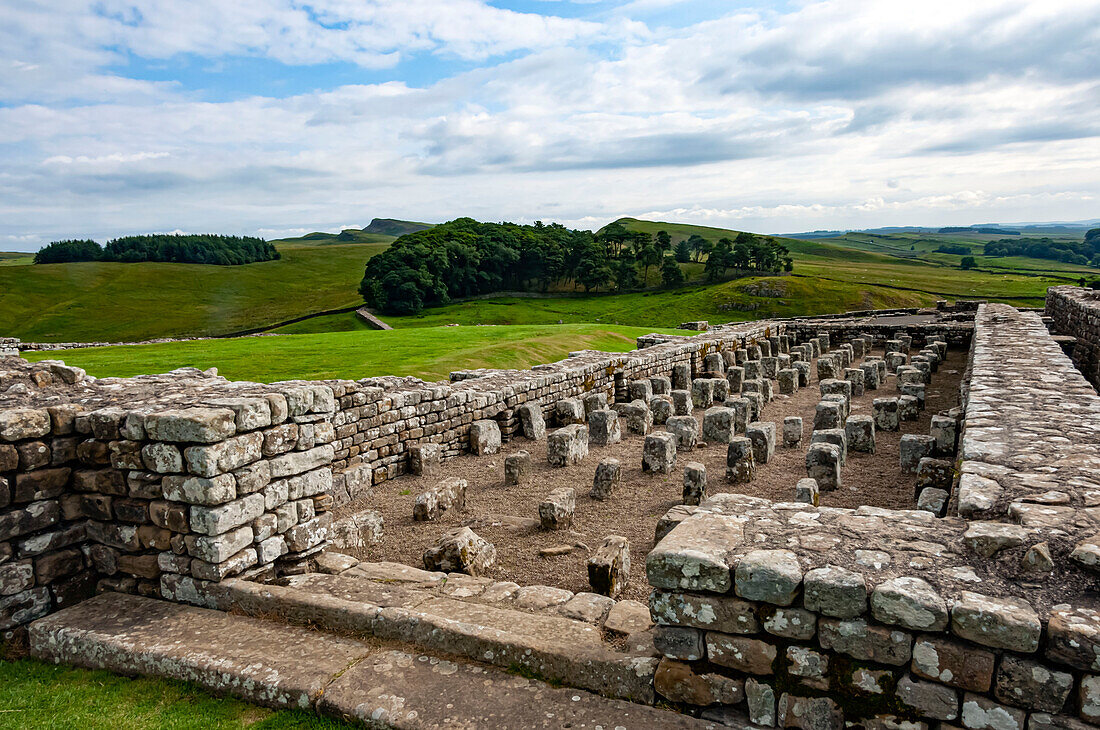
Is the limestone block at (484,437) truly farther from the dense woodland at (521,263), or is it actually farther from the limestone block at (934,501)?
the dense woodland at (521,263)

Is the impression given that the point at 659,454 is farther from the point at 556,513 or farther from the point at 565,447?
the point at 556,513

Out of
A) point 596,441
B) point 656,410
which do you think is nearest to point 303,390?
point 596,441

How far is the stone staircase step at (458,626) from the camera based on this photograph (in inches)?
155

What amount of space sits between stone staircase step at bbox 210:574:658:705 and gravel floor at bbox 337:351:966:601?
64.9 inches

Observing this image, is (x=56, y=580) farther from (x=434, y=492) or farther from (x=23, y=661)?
(x=434, y=492)

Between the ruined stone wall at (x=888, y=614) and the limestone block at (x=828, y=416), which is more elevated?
the ruined stone wall at (x=888, y=614)

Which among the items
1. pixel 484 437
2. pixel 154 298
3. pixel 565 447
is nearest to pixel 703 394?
pixel 565 447

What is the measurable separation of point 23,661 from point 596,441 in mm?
9046

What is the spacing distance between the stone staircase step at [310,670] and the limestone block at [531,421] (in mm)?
8363

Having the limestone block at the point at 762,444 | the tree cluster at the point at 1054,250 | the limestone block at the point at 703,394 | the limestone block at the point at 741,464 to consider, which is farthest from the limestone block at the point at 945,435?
the tree cluster at the point at 1054,250

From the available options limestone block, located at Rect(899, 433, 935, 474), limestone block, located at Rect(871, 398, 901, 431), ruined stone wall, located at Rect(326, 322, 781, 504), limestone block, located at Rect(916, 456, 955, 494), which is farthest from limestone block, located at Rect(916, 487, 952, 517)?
ruined stone wall, located at Rect(326, 322, 781, 504)

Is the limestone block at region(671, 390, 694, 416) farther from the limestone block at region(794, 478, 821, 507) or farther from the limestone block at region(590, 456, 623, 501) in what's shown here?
the limestone block at region(794, 478, 821, 507)

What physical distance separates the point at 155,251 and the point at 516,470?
111 meters

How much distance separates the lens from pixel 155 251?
100375 millimetres
